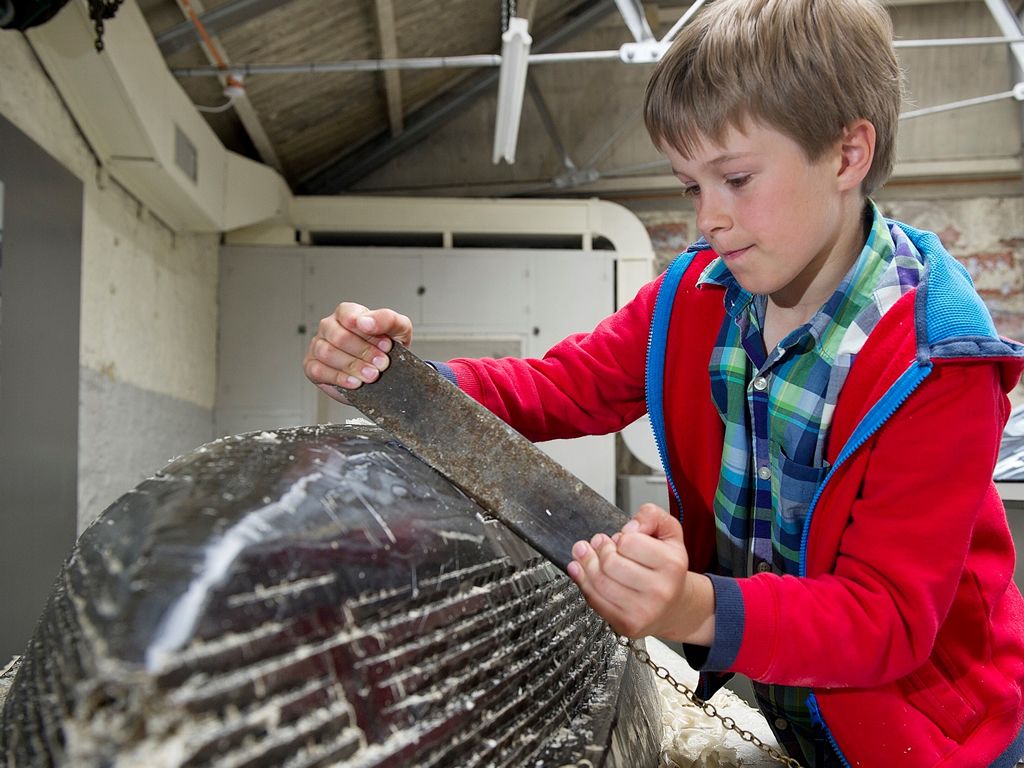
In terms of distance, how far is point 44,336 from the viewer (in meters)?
3.65

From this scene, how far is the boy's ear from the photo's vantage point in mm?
1078

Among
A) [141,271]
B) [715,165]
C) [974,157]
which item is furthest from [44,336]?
[974,157]

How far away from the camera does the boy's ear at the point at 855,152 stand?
1.08 m

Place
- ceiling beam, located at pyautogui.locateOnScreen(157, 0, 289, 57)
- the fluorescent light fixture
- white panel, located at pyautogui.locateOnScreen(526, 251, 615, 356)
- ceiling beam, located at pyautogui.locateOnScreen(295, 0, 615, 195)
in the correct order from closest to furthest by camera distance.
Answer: the fluorescent light fixture, ceiling beam, located at pyautogui.locateOnScreen(157, 0, 289, 57), white panel, located at pyautogui.locateOnScreen(526, 251, 615, 356), ceiling beam, located at pyautogui.locateOnScreen(295, 0, 615, 195)

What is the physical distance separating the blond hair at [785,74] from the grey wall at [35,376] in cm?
303

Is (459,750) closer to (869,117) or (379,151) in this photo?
(869,117)

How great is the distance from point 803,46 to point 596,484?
539cm

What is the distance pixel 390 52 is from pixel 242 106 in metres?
1.03

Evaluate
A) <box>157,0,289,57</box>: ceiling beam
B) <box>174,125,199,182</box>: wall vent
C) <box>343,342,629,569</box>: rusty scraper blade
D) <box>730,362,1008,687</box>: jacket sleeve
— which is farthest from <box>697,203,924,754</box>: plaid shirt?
<box>174,125,199,182</box>: wall vent

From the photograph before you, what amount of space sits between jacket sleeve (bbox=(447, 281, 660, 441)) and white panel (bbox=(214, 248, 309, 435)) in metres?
4.99

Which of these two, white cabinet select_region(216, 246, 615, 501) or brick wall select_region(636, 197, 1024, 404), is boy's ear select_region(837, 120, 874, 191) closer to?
white cabinet select_region(216, 246, 615, 501)

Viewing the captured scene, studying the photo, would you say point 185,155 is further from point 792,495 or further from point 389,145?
point 792,495

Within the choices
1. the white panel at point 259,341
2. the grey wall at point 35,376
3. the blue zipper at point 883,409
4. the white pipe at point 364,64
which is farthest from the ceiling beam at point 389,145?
the blue zipper at point 883,409

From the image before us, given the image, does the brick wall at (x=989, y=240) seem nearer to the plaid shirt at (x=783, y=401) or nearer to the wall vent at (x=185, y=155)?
the wall vent at (x=185, y=155)
